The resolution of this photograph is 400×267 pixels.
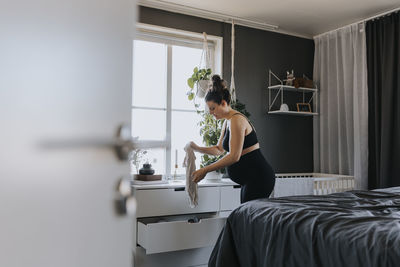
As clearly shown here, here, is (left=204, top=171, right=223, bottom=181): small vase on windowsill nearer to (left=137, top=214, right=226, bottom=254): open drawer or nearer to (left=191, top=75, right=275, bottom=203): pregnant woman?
(left=137, top=214, right=226, bottom=254): open drawer

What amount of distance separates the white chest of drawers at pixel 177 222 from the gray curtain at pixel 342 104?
1431 mm

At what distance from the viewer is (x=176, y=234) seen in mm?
2758

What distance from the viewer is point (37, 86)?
47 centimetres

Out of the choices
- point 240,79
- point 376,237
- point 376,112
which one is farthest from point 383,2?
point 376,237

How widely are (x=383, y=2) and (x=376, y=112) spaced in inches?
41.3

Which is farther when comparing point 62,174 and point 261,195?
point 261,195

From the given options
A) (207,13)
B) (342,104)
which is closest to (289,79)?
(342,104)

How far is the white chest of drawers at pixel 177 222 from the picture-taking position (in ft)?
8.96

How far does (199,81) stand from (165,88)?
1.50 feet

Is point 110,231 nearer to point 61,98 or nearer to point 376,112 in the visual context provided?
point 61,98

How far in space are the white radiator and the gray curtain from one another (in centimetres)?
17

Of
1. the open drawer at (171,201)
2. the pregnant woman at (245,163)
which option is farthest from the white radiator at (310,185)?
the pregnant woman at (245,163)

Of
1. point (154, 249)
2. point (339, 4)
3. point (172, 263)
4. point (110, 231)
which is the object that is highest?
point (339, 4)

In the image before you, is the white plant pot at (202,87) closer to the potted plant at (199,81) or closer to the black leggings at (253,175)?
the potted plant at (199,81)
